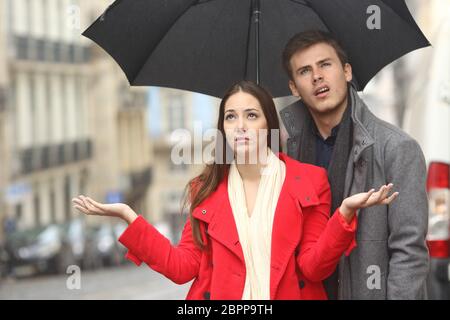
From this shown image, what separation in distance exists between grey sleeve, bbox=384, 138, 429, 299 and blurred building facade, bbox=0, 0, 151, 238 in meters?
28.1

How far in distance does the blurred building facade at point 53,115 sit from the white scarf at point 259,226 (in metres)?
28.1

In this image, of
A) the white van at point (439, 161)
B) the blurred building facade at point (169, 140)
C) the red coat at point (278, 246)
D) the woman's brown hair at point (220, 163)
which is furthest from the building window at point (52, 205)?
the red coat at point (278, 246)

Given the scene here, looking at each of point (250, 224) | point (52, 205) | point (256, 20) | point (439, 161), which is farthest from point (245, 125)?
point (52, 205)

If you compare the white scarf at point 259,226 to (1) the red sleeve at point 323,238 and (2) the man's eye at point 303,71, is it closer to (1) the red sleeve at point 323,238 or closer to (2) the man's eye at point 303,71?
(1) the red sleeve at point 323,238

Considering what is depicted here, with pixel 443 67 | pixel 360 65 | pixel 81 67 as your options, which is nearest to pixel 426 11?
pixel 81 67

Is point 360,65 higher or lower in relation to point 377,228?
higher

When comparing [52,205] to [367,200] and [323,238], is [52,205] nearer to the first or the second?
[323,238]

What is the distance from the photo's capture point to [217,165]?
4051 mm

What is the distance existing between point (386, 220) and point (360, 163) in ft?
0.81

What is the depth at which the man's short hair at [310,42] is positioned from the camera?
172 inches

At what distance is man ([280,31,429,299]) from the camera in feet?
13.1

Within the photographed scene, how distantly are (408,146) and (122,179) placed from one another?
154ft

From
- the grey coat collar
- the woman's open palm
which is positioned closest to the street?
the grey coat collar

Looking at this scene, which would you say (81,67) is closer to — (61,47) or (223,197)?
(61,47)
